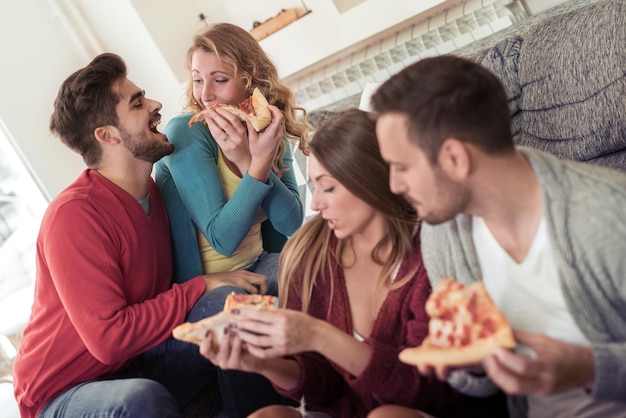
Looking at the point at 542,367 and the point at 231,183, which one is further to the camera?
the point at 231,183

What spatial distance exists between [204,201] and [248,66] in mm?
599

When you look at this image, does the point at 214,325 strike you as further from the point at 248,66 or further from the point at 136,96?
the point at 248,66

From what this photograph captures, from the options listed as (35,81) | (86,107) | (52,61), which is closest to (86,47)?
(52,61)

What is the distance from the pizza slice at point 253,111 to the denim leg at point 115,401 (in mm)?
914

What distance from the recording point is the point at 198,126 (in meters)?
2.42

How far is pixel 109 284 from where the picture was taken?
197cm

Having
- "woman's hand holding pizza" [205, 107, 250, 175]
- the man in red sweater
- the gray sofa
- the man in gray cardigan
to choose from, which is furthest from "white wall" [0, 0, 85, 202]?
the man in gray cardigan

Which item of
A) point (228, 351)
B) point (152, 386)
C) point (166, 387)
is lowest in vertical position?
point (166, 387)

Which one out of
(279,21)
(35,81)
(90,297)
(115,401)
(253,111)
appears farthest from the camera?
(35,81)

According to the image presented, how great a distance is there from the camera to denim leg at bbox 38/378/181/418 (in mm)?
1782

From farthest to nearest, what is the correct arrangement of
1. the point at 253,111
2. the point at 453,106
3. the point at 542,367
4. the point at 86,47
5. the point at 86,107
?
1. the point at 86,47
2. the point at 253,111
3. the point at 86,107
4. the point at 453,106
5. the point at 542,367

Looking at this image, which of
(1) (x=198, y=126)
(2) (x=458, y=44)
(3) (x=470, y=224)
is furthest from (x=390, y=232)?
(2) (x=458, y=44)

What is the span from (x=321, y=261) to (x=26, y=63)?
3.34 m

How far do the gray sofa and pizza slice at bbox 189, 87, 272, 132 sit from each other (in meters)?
0.85
